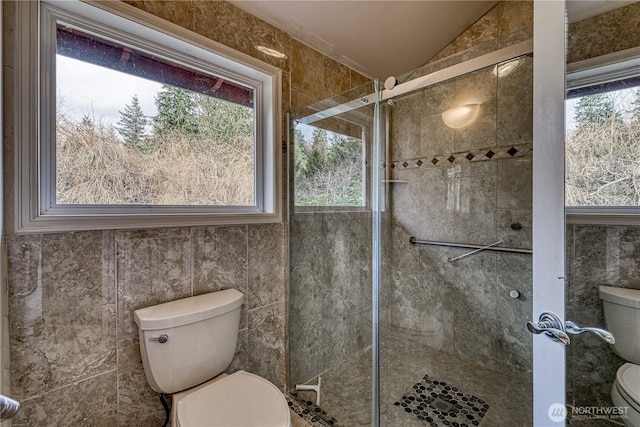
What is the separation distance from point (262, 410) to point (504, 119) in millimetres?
2011

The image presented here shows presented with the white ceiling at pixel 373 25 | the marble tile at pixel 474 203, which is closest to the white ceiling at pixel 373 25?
the white ceiling at pixel 373 25

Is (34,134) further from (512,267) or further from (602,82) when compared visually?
(512,267)

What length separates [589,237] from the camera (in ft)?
3.00

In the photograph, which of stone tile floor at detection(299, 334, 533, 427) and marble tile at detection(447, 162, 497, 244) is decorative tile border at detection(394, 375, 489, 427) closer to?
stone tile floor at detection(299, 334, 533, 427)

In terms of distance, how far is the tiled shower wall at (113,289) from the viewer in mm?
997

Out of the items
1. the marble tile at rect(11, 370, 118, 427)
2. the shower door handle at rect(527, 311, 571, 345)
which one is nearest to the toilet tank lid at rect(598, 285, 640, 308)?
the shower door handle at rect(527, 311, 571, 345)

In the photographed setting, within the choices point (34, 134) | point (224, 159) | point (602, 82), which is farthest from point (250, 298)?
point (602, 82)

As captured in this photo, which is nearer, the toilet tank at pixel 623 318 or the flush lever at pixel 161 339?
the toilet tank at pixel 623 318

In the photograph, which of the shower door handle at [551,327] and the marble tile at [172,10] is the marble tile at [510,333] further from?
the marble tile at [172,10]

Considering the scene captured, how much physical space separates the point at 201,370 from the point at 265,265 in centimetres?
63

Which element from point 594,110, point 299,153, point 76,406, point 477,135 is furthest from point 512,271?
point 76,406

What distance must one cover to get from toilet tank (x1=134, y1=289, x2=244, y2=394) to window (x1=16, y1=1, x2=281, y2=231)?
0.40m

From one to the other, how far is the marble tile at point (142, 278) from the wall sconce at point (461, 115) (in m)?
1.87

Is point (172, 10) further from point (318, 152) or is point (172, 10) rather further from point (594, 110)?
point (594, 110)
